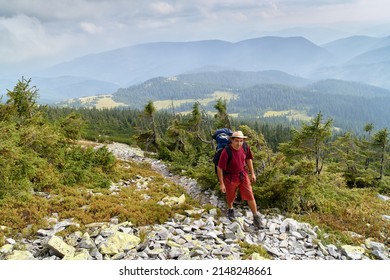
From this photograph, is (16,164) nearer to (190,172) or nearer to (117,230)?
(117,230)

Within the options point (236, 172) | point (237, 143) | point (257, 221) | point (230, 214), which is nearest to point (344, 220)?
point (257, 221)

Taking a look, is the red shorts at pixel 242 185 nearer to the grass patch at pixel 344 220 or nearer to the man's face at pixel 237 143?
the man's face at pixel 237 143

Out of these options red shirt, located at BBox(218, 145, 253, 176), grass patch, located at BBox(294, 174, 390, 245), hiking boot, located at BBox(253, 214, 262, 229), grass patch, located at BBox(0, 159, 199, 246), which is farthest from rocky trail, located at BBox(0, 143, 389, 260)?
red shirt, located at BBox(218, 145, 253, 176)

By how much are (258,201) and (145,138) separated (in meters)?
31.0

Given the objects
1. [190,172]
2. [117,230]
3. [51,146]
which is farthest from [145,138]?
[117,230]

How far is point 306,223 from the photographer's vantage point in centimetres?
1028

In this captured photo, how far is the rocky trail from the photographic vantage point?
7480mm

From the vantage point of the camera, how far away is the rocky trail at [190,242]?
24.5 feet

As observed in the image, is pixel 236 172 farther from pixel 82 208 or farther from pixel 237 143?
pixel 82 208

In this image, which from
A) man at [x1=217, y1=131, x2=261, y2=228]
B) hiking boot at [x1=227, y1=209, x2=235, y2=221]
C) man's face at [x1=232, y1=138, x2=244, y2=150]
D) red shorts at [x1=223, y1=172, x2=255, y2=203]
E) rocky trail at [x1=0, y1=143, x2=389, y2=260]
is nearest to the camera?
rocky trail at [x1=0, y1=143, x2=389, y2=260]

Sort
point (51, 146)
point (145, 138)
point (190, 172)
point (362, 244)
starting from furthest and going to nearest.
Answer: point (145, 138)
point (190, 172)
point (51, 146)
point (362, 244)

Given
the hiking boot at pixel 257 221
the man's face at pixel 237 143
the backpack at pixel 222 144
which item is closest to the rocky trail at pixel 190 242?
the hiking boot at pixel 257 221

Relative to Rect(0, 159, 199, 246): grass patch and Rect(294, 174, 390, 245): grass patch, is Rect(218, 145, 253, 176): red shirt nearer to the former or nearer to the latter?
Rect(0, 159, 199, 246): grass patch

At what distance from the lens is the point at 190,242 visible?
26.9ft
